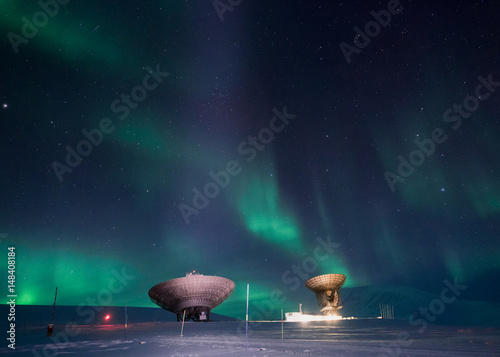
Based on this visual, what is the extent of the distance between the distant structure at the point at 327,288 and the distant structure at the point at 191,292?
2751 centimetres

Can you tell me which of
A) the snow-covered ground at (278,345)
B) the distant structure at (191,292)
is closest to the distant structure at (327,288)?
the distant structure at (191,292)

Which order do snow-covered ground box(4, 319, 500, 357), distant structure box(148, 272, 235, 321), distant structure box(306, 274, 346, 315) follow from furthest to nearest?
1. distant structure box(306, 274, 346, 315)
2. distant structure box(148, 272, 235, 321)
3. snow-covered ground box(4, 319, 500, 357)

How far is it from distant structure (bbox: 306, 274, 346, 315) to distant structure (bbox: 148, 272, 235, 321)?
90.2ft

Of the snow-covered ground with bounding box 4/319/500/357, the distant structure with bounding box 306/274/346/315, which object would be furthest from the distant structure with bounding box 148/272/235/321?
the snow-covered ground with bounding box 4/319/500/357

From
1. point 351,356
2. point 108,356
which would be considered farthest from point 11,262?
point 351,356

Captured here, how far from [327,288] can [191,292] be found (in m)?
40.7

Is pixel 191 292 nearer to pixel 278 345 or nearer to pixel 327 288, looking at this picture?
pixel 327 288

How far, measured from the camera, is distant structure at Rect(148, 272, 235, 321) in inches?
2662

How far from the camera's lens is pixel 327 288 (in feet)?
293

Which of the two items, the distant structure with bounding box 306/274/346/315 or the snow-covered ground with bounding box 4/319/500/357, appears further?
the distant structure with bounding box 306/274/346/315

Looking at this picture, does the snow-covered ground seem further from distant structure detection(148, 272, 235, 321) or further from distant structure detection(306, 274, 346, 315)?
distant structure detection(306, 274, 346, 315)

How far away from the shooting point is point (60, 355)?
15.9 metres

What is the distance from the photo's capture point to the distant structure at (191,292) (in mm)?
67625

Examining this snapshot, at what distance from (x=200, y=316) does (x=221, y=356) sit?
70.5 meters
